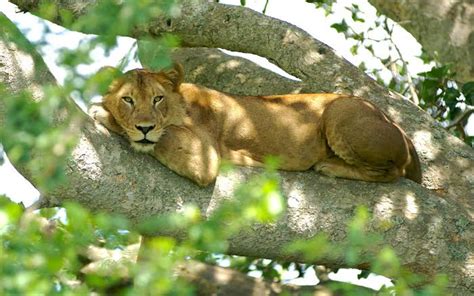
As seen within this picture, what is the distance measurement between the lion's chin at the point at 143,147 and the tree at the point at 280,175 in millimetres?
82

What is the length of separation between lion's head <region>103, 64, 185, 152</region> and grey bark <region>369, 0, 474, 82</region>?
2.73m

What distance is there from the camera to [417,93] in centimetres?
905

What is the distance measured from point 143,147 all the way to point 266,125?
1.31 metres

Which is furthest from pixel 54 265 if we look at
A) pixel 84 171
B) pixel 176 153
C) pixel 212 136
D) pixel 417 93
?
pixel 417 93

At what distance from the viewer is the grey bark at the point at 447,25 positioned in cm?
877

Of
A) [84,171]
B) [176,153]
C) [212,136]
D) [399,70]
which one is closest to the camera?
[84,171]

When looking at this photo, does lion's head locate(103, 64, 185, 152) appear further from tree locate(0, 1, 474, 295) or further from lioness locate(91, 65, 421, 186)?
tree locate(0, 1, 474, 295)

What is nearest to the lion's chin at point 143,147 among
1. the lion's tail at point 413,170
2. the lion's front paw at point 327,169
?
the lion's front paw at point 327,169

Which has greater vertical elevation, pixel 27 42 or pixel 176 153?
pixel 27 42

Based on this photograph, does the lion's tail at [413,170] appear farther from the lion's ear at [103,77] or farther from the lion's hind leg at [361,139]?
the lion's ear at [103,77]

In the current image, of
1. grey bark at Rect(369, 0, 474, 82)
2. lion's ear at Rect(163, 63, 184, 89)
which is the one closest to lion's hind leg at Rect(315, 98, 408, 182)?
lion's ear at Rect(163, 63, 184, 89)

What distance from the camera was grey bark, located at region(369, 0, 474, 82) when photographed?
28.8ft

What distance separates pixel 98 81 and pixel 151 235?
8.68ft

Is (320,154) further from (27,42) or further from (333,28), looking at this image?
(27,42)
